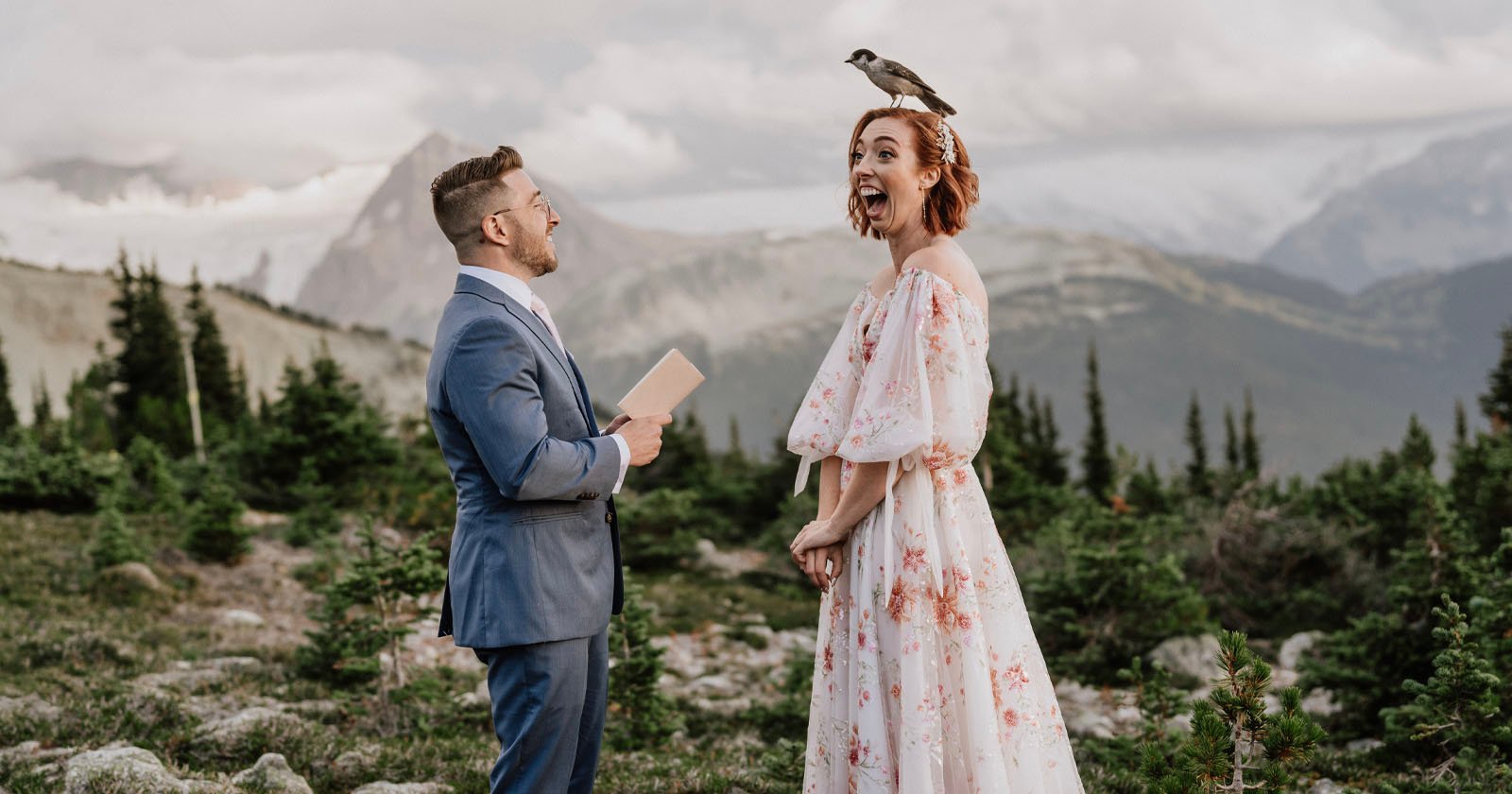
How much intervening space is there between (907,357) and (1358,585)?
10.4 meters

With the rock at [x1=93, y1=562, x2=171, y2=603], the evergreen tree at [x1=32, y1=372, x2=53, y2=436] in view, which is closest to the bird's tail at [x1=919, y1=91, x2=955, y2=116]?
the rock at [x1=93, y1=562, x2=171, y2=603]

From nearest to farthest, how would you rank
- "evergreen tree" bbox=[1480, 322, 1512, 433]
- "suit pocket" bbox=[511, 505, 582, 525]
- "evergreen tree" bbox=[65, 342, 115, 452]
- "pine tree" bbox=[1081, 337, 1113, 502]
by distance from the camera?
"suit pocket" bbox=[511, 505, 582, 525], "evergreen tree" bbox=[1480, 322, 1512, 433], "evergreen tree" bbox=[65, 342, 115, 452], "pine tree" bbox=[1081, 337, 1113, 502]

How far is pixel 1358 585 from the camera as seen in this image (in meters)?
11.5

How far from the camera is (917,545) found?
3461 millimetres

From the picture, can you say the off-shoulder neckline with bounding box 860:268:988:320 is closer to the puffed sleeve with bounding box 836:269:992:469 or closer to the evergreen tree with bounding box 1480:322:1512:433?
the puffed sleeve with bounding box 836:269:992:469

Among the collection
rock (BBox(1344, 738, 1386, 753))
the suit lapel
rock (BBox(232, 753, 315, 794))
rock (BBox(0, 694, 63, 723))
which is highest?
the suit lapel

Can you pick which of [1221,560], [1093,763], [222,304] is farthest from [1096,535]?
[222,304]

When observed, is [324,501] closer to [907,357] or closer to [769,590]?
[769,590]

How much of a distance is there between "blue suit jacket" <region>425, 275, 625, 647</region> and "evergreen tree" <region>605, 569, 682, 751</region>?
3.32 m

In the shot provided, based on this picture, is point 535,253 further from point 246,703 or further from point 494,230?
point 246,703

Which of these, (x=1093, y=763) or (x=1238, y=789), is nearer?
(x=1238, y=789)

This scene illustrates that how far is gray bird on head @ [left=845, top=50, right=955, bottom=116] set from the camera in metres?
3.75

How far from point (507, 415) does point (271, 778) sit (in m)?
3.04

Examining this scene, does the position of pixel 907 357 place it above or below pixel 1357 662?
above
